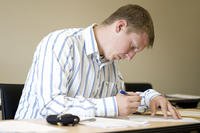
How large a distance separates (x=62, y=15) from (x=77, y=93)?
5.98ft

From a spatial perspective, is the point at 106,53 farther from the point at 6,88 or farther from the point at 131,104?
the point at 6,88

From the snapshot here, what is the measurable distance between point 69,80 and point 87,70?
0.47ft

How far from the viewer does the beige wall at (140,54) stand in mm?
3182

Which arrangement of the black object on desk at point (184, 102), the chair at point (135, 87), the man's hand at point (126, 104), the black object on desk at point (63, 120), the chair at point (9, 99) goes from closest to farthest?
the black object on desk at point (63, 120) < the man's hand at point (126, 104) < the chair at point (9, 99) < the chair at point (135, 87) < the black object on desk at point (184, 102)

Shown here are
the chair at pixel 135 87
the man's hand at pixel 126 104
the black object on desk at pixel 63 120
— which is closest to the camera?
the black object on desk at pixel 63 120

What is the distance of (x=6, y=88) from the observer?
5.97 ft

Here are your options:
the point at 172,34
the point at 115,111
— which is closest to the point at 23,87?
the point at 115,111

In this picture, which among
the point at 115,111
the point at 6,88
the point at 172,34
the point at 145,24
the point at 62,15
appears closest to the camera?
the point at 115,111

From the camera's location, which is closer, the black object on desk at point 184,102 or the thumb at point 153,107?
the thumb at point 153,107

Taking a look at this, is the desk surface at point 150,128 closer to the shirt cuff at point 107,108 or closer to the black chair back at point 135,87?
the shirt cuff at point 107,108

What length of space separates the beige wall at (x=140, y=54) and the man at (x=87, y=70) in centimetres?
144

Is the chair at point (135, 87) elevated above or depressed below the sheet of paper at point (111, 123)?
above

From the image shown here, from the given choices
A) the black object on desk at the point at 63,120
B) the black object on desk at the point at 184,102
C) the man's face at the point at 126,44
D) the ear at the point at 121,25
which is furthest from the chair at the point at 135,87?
the black object on desk at the point at 63,120

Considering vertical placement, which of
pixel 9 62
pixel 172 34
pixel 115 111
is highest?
pixel 172 34
